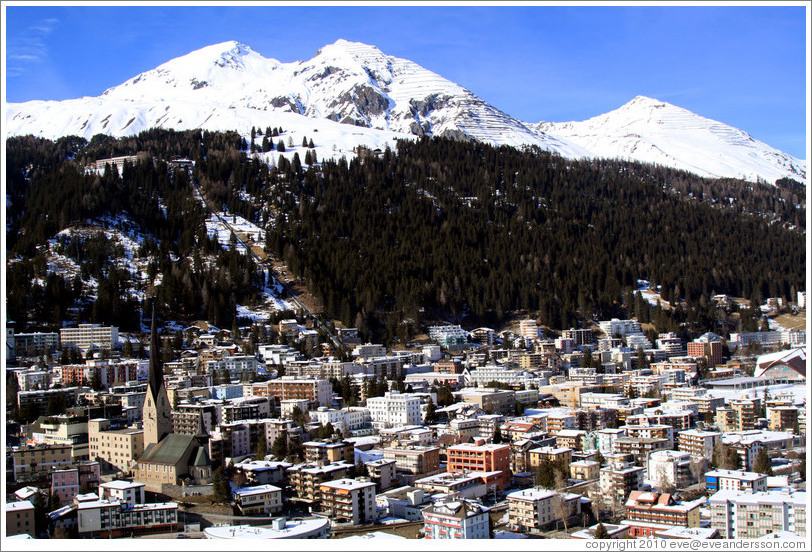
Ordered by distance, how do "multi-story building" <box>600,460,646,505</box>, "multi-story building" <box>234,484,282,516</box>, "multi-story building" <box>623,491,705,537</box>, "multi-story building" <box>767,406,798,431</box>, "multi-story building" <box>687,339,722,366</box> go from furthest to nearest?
"multi-story building" <box>687,339,722,366</box>, "multi-story building" <box>767,406,798,431</box>, "multi-story building" <box>600,460,646,505</box>, "multi-story building" <box>234,484,282,516</box>, "multi-story building" <box>623,491,705,537</box>

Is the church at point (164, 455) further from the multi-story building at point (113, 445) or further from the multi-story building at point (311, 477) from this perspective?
the multi-story building at point (311, 477)

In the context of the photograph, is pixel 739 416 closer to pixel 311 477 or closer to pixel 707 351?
pixel 311 477

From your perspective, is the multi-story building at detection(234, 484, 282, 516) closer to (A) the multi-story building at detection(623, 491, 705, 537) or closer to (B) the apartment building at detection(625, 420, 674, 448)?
(A) the multi-story building at detection(623, 491, 705, 537)

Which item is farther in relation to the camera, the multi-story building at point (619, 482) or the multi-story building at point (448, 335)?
the multi-story building at point (448, 335)

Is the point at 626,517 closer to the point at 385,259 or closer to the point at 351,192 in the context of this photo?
the point at 385,259

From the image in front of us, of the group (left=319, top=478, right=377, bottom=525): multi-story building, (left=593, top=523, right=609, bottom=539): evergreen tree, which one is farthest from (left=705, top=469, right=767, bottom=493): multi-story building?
(left=319, top=478, right=377, bottom=525): multi-story building

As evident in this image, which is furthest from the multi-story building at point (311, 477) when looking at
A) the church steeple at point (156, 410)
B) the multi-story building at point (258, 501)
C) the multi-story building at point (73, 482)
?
the multi-story building at point (73, 482)

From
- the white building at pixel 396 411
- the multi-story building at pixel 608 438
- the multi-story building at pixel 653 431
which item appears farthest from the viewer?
the white building at pixel 396 411
